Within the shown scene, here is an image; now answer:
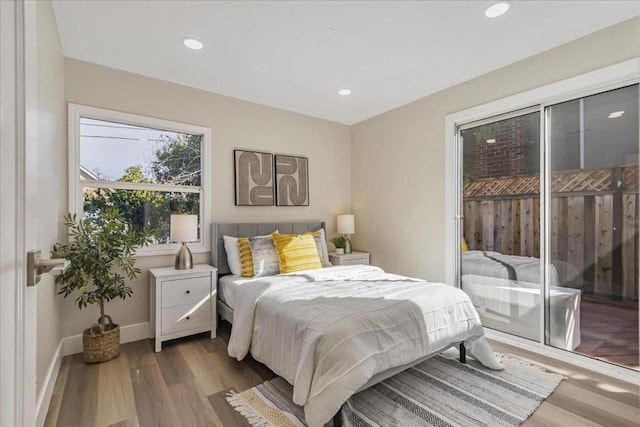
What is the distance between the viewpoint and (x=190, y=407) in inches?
79.3

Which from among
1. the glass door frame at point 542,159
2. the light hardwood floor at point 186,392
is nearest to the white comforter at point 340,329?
the light hardwood floor at point 186,392

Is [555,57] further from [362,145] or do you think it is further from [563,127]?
[362,145]

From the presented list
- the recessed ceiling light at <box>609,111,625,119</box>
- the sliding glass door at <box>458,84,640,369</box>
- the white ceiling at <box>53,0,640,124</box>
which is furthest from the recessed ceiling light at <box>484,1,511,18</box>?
the recessed ceiling light at <box>609,111,625,119</box>

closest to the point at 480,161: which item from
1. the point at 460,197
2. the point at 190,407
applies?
the point at 460,197

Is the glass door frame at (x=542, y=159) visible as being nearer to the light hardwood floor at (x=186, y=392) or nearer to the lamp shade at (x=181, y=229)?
the light hardwood floor at (x=186, y=392)

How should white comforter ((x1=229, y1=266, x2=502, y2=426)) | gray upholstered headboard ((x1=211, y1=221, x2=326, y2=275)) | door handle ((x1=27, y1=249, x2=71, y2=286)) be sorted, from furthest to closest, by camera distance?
gray upholstered headboard ((x1=211, y1=221, x2=326, y2=275)) → white comforter ((x1=229, y1=266, x2=502, y2=426)) → door handle ((x1=27, y1=249, x2=71, y2=286))

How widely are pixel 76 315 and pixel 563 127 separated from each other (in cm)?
455

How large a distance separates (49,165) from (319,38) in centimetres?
217

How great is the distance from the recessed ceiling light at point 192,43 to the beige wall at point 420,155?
246 centimetres

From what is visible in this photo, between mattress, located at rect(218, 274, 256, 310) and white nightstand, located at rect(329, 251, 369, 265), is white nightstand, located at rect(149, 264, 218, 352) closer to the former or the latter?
mattress, located at rect(218, 274, 256, 310)

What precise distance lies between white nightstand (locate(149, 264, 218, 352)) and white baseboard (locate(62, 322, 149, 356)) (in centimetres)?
7

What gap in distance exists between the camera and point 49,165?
85.3 inches

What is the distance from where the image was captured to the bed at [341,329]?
1.73 meters

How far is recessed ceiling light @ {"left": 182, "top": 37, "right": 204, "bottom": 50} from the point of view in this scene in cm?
256
